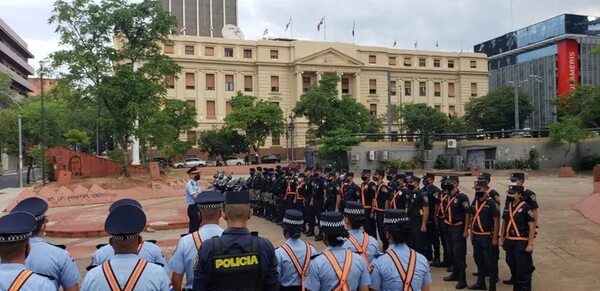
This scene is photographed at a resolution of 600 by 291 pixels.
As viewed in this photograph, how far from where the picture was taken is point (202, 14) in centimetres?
10019

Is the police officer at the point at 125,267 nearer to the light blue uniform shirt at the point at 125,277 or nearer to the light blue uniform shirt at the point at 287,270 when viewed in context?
the light blue uniform shirt at the point at 125,277

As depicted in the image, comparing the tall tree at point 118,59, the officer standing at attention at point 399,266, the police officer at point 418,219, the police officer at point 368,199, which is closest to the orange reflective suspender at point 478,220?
Answer: the police officer at point 418,219

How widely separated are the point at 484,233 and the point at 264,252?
16.8 feet

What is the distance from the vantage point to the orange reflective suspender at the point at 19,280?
10.7ft

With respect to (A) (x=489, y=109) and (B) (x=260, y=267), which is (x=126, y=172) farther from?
(A) (x=489, y=109)

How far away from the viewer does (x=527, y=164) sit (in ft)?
106

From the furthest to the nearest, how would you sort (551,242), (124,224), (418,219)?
1. (551,242)
2. (418,219)
3. (124,224)

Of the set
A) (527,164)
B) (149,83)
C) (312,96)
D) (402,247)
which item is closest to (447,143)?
(527,164)

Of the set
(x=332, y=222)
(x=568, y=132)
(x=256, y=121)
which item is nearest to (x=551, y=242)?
(x=332, y=222)

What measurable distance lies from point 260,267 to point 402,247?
1.42 meters

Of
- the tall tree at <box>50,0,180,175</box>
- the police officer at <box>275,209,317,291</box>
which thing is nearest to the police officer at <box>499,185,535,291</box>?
the police officer at <box>275,209,317,291</box>

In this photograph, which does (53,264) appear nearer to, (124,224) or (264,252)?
(124,224)

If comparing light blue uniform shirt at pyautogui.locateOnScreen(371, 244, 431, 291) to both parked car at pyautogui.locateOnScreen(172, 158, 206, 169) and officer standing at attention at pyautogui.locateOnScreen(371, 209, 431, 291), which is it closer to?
officer standing at attention at pyautogui.locateOnScreen(371, 209, 431, 291)

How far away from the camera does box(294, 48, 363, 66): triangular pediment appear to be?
6291 cm
